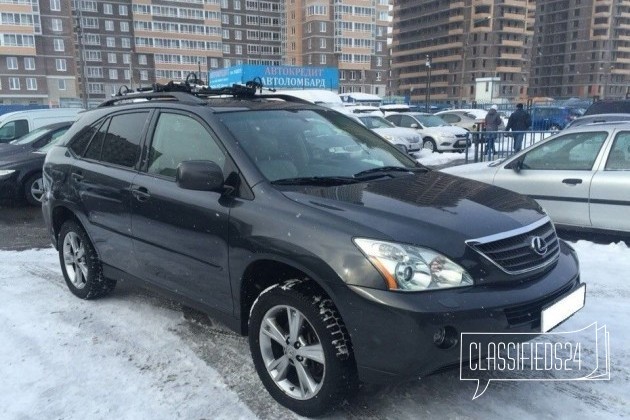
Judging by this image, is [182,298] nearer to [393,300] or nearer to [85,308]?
[85,308]

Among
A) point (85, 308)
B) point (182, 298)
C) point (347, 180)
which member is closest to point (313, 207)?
point (347, 180)

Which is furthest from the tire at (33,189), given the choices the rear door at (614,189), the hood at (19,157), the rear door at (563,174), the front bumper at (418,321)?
the rear door at (614,189)

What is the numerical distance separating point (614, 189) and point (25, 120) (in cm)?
1225

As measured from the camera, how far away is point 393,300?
7.87 ft

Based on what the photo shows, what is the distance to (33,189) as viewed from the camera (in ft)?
31.2

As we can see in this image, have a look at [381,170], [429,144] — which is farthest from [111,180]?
[429,144]

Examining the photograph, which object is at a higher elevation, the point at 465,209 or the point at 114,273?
the point at 465,209

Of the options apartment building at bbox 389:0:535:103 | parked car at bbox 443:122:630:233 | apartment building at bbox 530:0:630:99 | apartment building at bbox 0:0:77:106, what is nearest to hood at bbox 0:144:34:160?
parked car at bbox 443:122:630:233

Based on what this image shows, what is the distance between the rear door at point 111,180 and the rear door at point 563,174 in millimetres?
4764

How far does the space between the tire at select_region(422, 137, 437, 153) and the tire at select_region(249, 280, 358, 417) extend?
16498mm

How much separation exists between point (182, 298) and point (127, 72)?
92.6 m

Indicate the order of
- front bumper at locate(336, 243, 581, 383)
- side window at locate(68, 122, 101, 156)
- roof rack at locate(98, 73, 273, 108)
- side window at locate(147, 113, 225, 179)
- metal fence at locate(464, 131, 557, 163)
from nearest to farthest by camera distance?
front bumper at locate(336, 243, 581, 383), side window at locate(147, 113, 225, 179), roof rack at locate(98, 73, 273, 108), side window at locate(68, 122, 101, 156), metal fence at locate(464, 131, 557, 163)

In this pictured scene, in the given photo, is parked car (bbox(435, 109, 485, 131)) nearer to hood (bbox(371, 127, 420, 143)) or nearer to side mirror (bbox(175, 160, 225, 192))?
hood (bbox(371, 127, 420, 143))

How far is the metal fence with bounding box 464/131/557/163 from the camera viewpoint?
36.9 ft
